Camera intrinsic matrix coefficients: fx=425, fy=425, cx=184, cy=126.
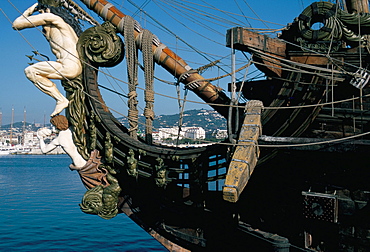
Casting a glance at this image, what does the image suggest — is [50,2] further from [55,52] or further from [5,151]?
[5,151]

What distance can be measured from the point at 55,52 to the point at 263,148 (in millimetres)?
4377

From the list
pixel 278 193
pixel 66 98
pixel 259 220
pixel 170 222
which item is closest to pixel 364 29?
pixel 278 193

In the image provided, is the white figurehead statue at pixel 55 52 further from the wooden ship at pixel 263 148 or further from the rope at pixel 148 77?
the rope at pixel 148 77

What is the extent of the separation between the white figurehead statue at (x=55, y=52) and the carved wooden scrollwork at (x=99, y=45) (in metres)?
0.20

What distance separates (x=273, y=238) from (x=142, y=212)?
10.7ft

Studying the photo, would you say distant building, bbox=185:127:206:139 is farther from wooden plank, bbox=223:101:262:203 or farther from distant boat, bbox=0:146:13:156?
distant boat, bbox=0:146:13:156

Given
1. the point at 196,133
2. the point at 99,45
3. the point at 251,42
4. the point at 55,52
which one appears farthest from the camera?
the point at 55,52

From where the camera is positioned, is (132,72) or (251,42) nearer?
(251,42)

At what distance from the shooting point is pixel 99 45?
25.3 feet

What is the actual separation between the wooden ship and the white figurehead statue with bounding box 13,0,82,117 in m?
0.18

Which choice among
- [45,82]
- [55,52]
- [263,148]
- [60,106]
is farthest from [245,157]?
[55,52]

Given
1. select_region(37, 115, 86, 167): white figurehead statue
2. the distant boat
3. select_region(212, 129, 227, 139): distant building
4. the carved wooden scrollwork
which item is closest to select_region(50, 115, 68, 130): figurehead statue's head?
select_region(37, 115, 86, 167): white figurehead statue

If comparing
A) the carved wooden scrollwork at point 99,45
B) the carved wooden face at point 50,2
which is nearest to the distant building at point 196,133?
the carved wooden scrollwork at point 99,45

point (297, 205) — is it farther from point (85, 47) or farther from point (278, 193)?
point (85, 47)
